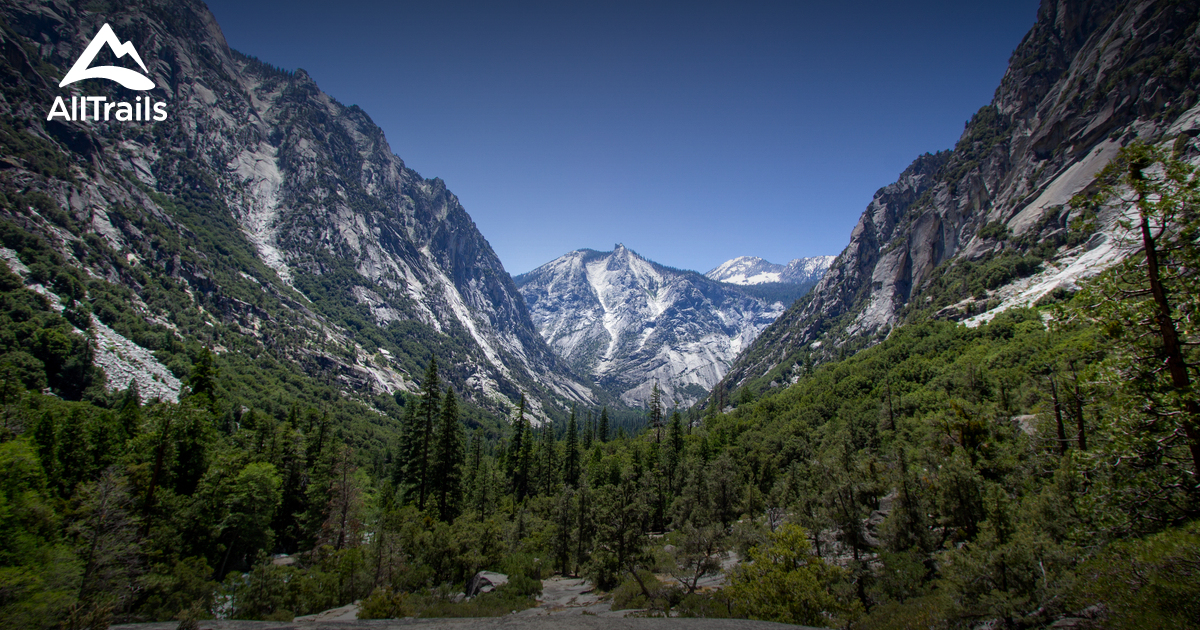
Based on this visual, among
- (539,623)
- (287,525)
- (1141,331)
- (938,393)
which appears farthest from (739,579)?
(938,393)

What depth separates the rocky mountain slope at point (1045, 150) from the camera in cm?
9550

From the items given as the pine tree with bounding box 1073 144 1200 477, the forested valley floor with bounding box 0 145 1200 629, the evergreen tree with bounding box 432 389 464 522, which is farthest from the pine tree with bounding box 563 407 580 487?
the pine tree with bounding box 1073 144 1200 477

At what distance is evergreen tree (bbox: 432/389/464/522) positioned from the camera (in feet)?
140

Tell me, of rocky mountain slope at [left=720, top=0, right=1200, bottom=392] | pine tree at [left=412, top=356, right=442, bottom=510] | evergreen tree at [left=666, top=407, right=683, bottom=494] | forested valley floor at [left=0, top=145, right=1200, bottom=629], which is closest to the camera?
forested valley floor at [left=0, top=145, right=1200, bottom=629]

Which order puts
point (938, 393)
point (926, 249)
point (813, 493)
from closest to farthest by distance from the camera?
point (813, 493) < point (938, 393) < point (926, 249)

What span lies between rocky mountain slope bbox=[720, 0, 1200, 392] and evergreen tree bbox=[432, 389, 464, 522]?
88151 mm

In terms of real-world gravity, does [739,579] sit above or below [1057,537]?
below

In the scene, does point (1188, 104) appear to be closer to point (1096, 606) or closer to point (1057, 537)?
A: point (1057, 537)

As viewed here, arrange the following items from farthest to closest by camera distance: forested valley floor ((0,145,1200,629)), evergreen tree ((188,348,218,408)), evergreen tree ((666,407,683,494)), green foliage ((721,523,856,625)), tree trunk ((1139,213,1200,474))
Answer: evergreen tree ((666,407,683,494)), evergreen tree ((188,348,218,408)), green foliage ((721,523,856,625)), forested valley floor ((0,145,1200,629)), tree trunk ((1139,213,1200,474))

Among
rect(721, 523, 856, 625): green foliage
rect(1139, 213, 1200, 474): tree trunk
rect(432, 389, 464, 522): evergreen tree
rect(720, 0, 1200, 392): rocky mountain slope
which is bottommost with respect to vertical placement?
rect(721, 523, 856, 625): green foliage

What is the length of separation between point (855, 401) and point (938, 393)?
18.3m

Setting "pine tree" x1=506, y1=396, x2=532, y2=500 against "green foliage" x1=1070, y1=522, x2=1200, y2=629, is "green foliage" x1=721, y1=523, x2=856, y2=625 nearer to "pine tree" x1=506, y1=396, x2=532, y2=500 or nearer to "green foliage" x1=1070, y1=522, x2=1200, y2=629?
"green foliage" x1=1070, y1=522, x2=1200, y2=629

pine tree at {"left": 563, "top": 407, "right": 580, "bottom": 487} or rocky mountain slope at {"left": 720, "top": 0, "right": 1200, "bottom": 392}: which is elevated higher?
rocky mountain slope at {"left": 720, "top": 0, "right": 1200, "bottom": 392}

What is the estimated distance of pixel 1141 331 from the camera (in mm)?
9000
